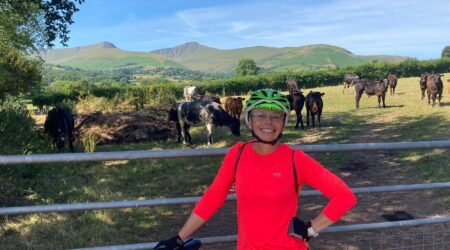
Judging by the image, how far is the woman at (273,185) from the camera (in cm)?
228

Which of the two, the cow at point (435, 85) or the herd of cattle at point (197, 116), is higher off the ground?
the cow at point (435, 85)

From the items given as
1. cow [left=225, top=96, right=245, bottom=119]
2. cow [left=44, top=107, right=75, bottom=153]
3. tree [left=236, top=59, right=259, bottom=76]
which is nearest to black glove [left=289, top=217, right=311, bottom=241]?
cow [left=44, top=107, right=75, bottom=153]

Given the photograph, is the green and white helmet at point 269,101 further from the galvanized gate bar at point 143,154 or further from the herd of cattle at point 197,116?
the herd of cattle at point 197,116

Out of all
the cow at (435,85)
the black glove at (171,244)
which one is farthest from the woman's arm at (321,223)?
the cow at (435,85)

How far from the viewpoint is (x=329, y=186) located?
2260 mm

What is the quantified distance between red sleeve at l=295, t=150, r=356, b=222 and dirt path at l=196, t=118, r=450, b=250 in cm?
192

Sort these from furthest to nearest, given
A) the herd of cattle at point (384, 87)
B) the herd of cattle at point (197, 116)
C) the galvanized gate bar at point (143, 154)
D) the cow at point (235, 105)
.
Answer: the herd of cattle at point (384, 87) < the cow at point (235, 105) < the herd of cattle at point (197, 116) < the galvanized gate bar at point (143, 154)

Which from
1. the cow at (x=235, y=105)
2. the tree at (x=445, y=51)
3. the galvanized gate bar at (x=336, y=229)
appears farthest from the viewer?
the tree at (x=445, y=51)

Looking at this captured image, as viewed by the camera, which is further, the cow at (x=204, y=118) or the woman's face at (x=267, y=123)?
the cow at (x=204, y=118)

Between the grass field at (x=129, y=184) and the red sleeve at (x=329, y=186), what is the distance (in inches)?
178

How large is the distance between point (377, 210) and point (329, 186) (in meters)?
5.65

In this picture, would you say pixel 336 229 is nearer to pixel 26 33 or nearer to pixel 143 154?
pixel 143 154

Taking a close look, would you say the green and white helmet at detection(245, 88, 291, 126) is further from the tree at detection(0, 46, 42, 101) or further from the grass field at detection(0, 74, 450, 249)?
the tree at detection(0, 46, 42, 101)

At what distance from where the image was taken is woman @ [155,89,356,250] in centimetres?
228
